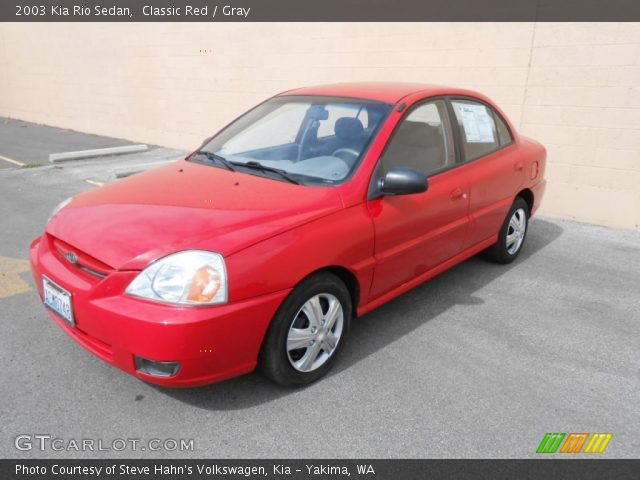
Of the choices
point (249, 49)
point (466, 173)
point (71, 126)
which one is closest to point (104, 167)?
point (249, 49)

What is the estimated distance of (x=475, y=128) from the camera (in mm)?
4262

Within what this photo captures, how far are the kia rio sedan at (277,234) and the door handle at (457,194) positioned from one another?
0.05 feet

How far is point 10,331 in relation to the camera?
→ 11.5 feet

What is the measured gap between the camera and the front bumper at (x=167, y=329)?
240cm

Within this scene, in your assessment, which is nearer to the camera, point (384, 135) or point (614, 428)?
point (614, 428)

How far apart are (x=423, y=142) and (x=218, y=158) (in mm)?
1421

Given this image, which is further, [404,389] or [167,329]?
[404,389]

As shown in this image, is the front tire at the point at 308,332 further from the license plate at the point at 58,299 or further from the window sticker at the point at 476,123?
the window sticker at the point at 476,123

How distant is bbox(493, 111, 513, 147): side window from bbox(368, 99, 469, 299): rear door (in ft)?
2.72

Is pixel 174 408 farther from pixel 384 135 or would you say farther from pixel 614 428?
pixel 614 428

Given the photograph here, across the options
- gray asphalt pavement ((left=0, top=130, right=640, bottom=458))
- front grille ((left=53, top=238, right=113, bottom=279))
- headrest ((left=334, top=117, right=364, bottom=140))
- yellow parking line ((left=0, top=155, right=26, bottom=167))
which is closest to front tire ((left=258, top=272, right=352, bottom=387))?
gray asphalt pavement ((left=0, top=130, right=640, bottom=458))

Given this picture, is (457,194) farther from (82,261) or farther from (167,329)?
(82,261)

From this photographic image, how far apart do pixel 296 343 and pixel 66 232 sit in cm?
138
